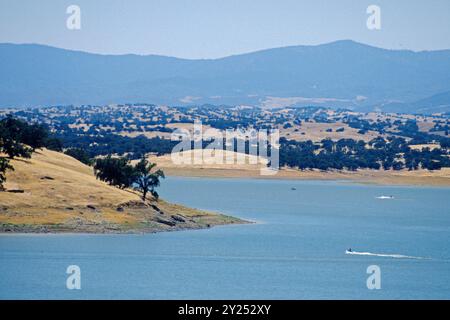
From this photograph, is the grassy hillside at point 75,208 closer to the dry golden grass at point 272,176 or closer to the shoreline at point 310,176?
the shoreline at point 310,176

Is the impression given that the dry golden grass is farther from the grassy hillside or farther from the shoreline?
the grassy hillside

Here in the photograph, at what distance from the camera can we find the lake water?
196ft

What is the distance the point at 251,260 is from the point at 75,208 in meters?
22.4

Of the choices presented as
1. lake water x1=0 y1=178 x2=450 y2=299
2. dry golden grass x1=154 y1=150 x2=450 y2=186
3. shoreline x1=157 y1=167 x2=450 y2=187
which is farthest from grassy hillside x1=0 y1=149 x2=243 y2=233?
dry golden grass x1=154 y1=150 x2=450 y2=186

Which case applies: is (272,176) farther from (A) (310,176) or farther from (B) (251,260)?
(B) (251,260)

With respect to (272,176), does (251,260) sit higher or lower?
higher

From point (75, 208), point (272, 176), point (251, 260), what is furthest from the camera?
point (272, 176)

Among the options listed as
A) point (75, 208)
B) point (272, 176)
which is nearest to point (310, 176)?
point (272, 176)

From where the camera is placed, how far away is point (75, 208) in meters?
90.8

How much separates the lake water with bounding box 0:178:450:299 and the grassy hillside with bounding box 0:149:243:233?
2846 millimetres

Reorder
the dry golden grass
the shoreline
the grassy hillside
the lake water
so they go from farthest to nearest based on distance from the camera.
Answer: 1. the dry golden grass
2. the shoreline
3. the grassy hillside
4. the lake water

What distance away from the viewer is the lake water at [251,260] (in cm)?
5988

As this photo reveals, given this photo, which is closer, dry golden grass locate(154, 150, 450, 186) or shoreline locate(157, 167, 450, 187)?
shoreline locate(157, 167, 450, 187)
